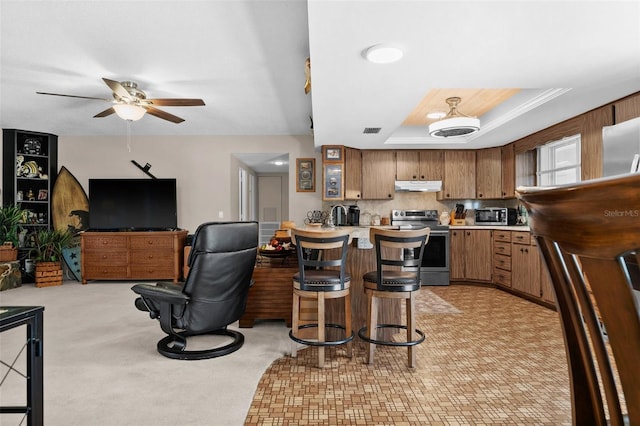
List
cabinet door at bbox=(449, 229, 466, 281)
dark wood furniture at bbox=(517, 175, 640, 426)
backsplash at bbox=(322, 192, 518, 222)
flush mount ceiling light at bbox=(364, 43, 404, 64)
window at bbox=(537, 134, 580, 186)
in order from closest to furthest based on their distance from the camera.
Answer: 1. dark wood furniture at bbox=(517, 175, 640, 426)
2. flush mount ceiling light at bbox=(364, 43, 404, 64)
3. window at bbox=(537, 134, 580, 186)
4. cabinet door at bbox=(449, 229, 466, 281)
5. backsplash at bbox=(322, 192, 518, 222)

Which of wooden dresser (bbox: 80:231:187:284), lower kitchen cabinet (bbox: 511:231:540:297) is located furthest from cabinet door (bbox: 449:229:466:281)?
wooden dresser (bbox: 80:231:187:284)

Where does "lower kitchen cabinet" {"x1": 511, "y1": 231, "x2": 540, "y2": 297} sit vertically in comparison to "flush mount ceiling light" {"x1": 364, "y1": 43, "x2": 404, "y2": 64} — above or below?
below

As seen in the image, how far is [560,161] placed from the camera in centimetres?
489

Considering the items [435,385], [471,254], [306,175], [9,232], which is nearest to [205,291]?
[435,385]

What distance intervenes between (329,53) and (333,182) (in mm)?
3410

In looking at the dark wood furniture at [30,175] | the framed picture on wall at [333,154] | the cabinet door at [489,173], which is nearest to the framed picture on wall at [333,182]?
the framed picture on wall at [333,154]

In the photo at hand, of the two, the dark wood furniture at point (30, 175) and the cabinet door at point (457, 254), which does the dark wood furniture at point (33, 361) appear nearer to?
the cabinet door at point (457, 254)

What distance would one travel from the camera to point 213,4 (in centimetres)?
244

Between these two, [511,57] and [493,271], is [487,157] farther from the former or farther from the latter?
[511,57]

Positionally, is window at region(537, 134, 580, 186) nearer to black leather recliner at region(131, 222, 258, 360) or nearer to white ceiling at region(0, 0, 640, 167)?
white ceiling at region(0, 0, 640, 167)

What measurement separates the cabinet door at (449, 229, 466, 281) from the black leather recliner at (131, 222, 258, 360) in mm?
3780

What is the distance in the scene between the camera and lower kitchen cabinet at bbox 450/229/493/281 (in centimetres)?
547

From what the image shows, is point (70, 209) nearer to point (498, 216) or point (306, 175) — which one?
point (306, 175)

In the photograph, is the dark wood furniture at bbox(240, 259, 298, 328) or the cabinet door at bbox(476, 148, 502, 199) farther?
the cabinet door at bbox(476, 148, 502, 199)
